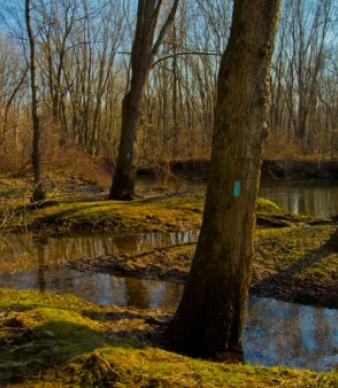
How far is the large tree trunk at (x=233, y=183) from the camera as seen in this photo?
4574 millimetres

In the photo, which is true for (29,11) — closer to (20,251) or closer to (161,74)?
(20,251)

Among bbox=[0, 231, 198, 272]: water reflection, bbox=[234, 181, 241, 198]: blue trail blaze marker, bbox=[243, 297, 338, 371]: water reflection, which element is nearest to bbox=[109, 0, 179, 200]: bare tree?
bbox=[0, 231, 198, 272]: water reflection

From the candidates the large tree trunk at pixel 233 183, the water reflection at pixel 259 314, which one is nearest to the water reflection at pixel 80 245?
the water reflection at pixel 259 314

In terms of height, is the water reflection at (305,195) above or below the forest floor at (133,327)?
above

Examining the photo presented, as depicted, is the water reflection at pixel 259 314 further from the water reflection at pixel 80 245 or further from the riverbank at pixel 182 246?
the water reflection at pixel 80 245

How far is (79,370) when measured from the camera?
12.0 feet

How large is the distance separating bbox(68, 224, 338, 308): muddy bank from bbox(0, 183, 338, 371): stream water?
0.32 metres

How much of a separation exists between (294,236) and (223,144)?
5516 mm

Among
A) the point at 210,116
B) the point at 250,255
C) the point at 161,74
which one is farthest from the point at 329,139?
the point at 250,255

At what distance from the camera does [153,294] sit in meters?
7.43

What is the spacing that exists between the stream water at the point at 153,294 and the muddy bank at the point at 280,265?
1.05ft

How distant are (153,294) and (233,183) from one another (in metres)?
3.43

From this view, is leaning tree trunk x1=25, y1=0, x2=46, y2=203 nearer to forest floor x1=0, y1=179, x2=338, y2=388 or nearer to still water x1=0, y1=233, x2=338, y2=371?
still water x1=0, y1=233, x2=338, y2=371

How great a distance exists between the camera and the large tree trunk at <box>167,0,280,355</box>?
15.0ft
